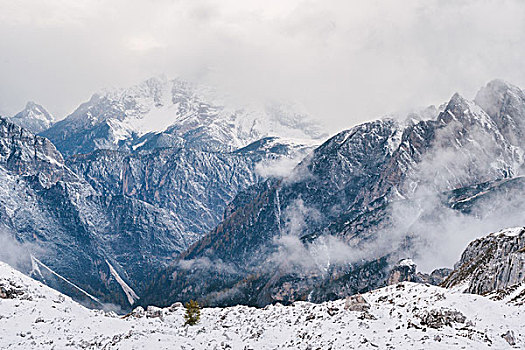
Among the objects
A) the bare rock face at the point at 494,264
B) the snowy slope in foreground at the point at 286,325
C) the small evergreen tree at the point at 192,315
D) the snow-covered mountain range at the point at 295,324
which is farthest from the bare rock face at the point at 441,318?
the small evergreen tree at the point at 192,315

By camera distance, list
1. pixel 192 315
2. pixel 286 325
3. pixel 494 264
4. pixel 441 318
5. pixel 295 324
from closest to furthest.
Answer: pixel 441 318 < pixel 295 324 < pixel 286 325 < pixel 494 264 < pixel 192 315

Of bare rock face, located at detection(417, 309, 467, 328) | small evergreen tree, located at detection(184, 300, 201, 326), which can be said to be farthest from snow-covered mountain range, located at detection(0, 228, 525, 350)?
small evergreen tree, located at detection(184, 300, 201, 326)

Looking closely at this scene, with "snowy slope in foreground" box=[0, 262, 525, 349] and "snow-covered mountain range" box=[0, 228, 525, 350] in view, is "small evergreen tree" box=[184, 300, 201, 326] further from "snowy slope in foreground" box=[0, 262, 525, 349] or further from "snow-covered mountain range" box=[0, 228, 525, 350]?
"snowy slope in foreground" box=[0, 262, 525, 349]

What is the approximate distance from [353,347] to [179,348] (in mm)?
21871

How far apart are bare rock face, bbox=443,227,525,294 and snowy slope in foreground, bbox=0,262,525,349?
362 inches

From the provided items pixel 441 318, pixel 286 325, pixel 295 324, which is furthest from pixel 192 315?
pixel 441 318

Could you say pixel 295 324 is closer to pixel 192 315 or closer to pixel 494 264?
pixel 192 315

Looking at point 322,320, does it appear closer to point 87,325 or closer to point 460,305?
point 460,305

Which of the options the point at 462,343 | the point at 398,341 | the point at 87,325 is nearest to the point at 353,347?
the point at 398,341

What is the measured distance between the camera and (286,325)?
78.9 m

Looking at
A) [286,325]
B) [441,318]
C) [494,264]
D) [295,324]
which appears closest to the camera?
[441,318]

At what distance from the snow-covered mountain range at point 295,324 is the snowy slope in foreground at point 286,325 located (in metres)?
0.11

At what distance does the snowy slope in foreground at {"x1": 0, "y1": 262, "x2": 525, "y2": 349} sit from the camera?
5747cm

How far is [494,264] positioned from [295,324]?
102ft
